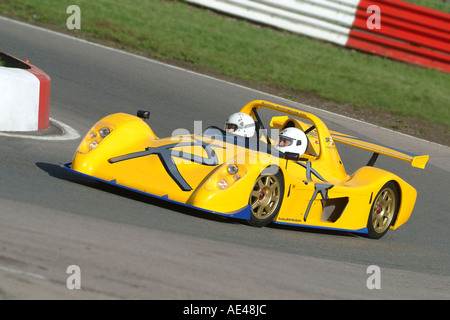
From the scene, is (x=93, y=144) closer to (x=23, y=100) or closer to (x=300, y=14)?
(x=23, y=100)

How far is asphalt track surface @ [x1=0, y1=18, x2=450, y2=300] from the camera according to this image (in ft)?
14.7

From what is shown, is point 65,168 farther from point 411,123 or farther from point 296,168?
point 411,123

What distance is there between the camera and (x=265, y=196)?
6.55m

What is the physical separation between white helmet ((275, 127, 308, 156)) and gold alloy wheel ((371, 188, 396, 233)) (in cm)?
90

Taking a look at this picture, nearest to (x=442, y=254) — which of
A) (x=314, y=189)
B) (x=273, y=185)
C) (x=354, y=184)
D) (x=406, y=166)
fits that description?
(x=354, y=184)

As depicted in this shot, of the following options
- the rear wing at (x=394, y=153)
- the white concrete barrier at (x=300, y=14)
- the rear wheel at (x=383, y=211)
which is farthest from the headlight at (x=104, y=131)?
the white concrete barrier at (x=300, y=14)

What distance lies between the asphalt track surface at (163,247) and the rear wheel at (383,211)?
120mm

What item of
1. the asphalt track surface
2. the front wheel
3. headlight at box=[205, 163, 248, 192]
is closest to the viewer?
the asphalt track surface

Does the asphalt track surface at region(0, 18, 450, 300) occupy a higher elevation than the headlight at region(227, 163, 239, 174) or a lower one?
lower

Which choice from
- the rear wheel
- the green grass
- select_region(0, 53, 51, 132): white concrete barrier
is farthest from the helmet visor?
the green grass

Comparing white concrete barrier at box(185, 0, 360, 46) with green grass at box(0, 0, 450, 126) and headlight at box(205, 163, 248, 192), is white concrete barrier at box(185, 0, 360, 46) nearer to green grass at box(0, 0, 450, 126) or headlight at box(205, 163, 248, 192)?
green grass at box(0, 0, 450, 126)

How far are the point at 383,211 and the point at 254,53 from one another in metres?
7.75

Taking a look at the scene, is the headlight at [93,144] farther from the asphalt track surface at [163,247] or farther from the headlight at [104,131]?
the asphalt track surface at [163,247]

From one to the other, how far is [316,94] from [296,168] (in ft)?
22.2
